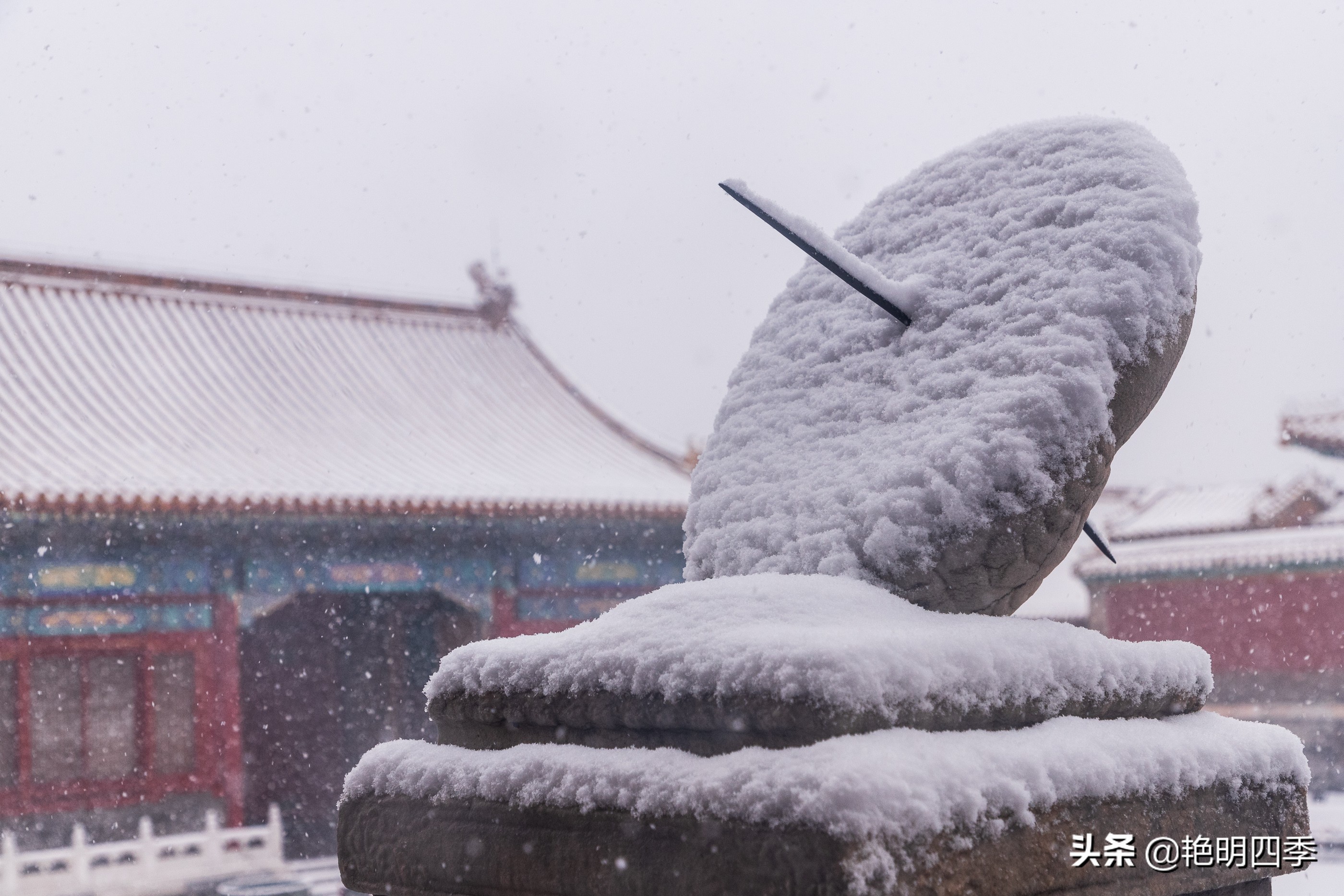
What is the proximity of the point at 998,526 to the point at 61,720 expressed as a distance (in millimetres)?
6189

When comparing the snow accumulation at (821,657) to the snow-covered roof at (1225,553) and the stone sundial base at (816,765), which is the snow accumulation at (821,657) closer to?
the stone sundial base at (816,765)

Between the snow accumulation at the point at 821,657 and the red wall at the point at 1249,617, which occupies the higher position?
the snow accumulation at the point at 821,657

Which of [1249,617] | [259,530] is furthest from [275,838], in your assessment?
[1249,617]

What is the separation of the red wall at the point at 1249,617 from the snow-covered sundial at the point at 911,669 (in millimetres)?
8912

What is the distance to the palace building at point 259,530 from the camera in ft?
19.9

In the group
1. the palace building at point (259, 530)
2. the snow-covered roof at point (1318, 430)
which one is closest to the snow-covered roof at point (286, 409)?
the palace building at point (259, 530)

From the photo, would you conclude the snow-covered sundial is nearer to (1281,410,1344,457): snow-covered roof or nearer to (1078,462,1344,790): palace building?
(1078,462,1344,790): palace building

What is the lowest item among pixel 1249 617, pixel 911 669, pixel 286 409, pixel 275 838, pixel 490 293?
pixel 275 838

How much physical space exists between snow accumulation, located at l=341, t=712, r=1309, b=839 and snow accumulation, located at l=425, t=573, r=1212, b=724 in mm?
37

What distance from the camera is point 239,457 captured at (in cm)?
671

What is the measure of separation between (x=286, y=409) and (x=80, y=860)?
9.86 ft

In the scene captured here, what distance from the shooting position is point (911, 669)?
3.18 ft

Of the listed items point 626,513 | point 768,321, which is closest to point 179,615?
point 626,513

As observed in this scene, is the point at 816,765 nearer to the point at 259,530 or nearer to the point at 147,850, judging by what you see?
the point at 147,850
